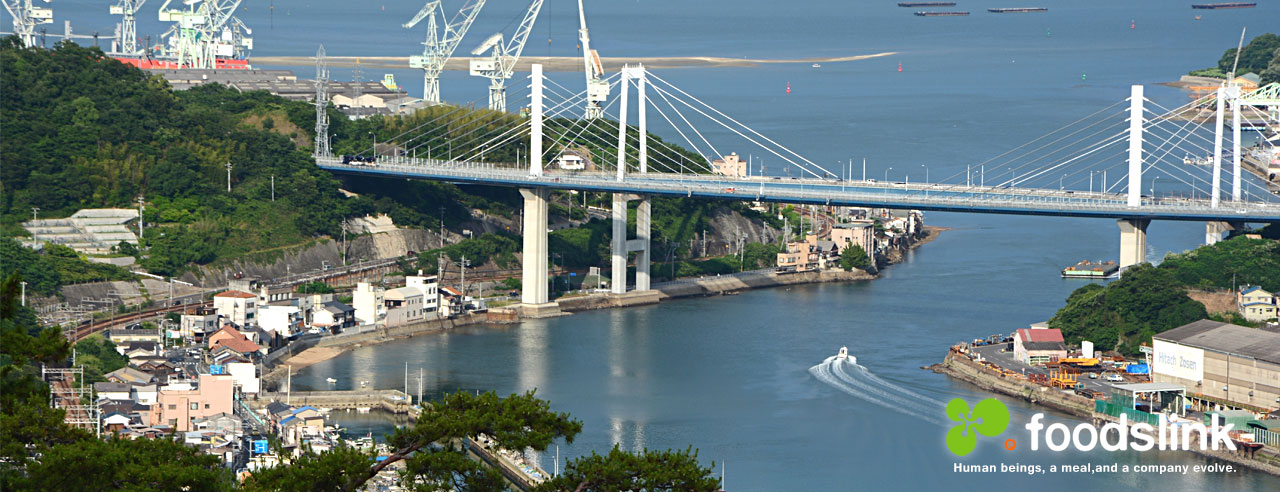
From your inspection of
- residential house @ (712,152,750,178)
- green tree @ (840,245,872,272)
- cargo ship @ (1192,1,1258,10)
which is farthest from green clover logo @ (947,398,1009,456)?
cargo ship @ (1192,1,1258,10)

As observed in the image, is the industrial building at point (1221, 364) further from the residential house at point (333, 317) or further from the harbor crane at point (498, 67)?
the harbor crane at point (498, 67)

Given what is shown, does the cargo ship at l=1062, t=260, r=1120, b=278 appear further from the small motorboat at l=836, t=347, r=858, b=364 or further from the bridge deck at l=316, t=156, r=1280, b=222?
the small motorboat at l=836, t=347, r=858, b=364

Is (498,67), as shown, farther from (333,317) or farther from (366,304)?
(333,317)

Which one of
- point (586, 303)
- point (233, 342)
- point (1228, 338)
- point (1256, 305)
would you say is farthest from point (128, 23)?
point (1228, 338)

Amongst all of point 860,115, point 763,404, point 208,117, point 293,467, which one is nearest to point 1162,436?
point 763,404

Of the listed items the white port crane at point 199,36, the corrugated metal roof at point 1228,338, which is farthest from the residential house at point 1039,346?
the white port crane at point 199,36

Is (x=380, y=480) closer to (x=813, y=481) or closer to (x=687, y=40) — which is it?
(x=813, y=481)

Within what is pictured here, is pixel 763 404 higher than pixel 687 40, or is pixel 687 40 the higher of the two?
pixel 687 40
